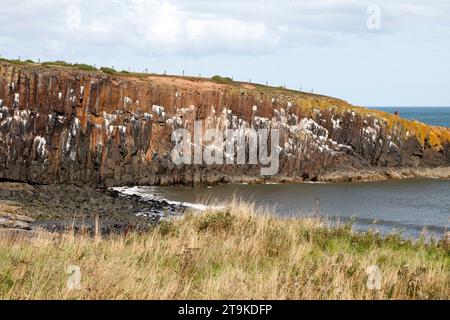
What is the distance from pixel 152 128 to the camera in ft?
171

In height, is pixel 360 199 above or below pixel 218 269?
below

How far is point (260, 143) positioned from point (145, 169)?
11477 mm

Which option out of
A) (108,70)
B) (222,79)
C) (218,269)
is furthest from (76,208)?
(222,79)

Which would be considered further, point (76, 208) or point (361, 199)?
point (361, 199)

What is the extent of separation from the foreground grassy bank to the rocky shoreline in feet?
52.1

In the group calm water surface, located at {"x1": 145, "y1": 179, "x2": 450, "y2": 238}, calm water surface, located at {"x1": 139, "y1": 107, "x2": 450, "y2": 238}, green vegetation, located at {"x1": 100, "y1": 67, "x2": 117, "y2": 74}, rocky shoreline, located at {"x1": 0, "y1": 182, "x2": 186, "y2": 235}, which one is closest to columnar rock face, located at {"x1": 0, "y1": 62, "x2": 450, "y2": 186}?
calm water surface, located at {"x1": 145, "y1": 179, "x2": 450, "y2": 238}

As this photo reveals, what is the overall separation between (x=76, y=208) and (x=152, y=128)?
17458 mm

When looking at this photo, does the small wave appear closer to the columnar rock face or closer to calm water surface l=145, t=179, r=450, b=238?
calm water surface l=145, t=179, r=450, b=238

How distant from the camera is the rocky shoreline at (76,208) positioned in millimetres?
29475

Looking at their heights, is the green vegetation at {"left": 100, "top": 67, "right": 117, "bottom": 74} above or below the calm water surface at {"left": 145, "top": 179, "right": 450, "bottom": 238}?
above

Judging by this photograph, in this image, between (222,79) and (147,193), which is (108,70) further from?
(147,193)

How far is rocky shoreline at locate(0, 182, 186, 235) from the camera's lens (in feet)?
96.7

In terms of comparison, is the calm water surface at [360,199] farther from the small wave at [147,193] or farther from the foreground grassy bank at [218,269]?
the foreground grassy bank at [218,269]

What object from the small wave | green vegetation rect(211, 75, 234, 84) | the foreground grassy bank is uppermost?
green vegetation rect(211, 75, 234, 84)
